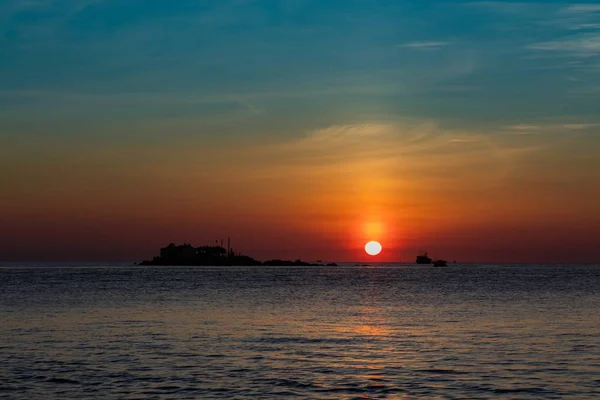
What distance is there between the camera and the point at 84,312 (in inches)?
2731

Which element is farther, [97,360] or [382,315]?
[382,315]

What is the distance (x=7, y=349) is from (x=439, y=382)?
23583 millimetres

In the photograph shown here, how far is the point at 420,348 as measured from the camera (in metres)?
43.1

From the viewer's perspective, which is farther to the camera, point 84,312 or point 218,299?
point 218,299

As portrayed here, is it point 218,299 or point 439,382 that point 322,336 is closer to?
point 439,382

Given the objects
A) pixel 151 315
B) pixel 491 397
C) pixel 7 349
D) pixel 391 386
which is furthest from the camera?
pixel 151 315

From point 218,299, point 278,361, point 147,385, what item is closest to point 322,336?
point 278,361

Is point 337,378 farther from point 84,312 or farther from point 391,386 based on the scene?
point 84,312

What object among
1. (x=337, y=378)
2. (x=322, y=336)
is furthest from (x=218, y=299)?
(x=337, y=378)

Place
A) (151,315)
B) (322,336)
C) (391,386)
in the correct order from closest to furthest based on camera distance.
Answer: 1. (391,386)
2. (322,336)
3. (151,315)

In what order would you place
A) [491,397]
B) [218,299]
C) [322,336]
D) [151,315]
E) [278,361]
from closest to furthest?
1. [491,397]
2. [278,361]
3. [322,336]
4. [151,315]
5. [218,299]

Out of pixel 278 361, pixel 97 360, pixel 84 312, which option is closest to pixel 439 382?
pixel 278 361

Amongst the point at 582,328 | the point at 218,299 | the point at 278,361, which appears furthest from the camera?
the point at 218,299

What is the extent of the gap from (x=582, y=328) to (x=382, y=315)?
19548 mm
